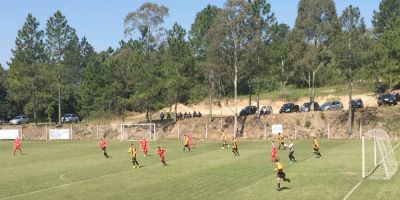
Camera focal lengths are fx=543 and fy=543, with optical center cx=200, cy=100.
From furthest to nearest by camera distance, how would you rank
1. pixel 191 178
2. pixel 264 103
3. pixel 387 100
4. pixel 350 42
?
1. pixel 264 103
2. pixel 387 100
3. pixel 350 42
4. pixel 191 178

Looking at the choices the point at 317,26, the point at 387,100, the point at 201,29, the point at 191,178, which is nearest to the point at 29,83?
the point at 201,29

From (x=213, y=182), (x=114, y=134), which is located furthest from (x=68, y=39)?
(x=213, y=182)

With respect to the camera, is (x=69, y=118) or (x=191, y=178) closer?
(x=191, y=178)

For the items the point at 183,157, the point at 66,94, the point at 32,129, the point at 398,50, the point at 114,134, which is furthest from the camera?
the point at 66,94

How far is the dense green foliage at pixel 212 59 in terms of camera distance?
70.2 metres

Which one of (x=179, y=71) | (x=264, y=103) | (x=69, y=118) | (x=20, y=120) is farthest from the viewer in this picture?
(x=264, y=103)

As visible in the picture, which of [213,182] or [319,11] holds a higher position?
[319,11]

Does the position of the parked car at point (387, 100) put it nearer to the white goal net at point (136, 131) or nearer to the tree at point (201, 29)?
the tree at point (201, 29)

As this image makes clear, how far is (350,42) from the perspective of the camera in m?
69.3

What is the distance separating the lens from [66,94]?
10306 centimetres

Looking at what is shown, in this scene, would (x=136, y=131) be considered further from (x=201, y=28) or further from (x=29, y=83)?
(x=201, y=28)

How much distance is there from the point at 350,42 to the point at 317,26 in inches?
232

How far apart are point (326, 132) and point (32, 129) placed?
159 ft

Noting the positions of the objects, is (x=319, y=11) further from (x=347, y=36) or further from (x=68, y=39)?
(x=68, y=39)
